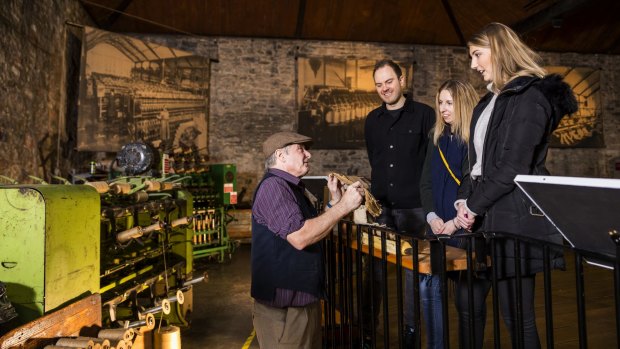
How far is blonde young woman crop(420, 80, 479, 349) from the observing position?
2258mm

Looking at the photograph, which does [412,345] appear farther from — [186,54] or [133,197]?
[186,54]

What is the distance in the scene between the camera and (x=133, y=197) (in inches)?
119

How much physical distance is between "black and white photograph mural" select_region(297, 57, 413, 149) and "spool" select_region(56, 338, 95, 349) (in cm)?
736

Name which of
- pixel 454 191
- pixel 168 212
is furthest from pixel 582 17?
pixel 168 212

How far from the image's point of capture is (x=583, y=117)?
31.5 ft

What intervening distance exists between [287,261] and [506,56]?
1294 mm

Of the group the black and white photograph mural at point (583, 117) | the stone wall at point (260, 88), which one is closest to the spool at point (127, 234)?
the stone wall at point (260, 88)

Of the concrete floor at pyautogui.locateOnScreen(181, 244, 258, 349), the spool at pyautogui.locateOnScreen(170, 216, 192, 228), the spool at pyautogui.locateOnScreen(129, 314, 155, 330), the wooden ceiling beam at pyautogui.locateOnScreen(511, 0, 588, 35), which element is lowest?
the concrete floor at pyautogui.locateOnScreen(181, 244, 258, 349)

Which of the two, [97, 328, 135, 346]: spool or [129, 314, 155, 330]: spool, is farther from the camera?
[129, 314, 155, 330]: spool

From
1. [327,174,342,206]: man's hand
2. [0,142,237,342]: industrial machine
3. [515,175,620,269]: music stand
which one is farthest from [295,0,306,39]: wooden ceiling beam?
[515,175,620,269]: music stand

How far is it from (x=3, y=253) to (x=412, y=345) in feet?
6.94

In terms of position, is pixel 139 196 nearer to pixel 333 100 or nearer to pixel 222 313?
pixel 222 313

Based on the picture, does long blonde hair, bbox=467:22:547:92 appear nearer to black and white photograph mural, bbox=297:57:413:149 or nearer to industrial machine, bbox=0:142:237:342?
industrial machine, bbox=0:142:237:342

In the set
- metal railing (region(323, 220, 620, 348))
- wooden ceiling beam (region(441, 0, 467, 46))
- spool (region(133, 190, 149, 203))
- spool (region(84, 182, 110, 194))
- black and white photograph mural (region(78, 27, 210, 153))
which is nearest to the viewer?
metal railing (region(323, 220, 620, 348))
